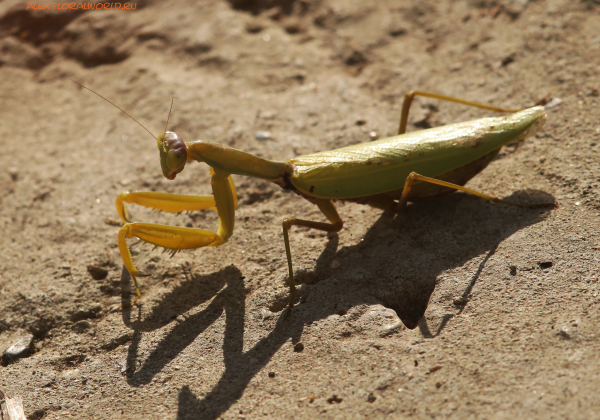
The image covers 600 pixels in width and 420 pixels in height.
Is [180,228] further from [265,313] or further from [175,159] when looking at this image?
[265,313]

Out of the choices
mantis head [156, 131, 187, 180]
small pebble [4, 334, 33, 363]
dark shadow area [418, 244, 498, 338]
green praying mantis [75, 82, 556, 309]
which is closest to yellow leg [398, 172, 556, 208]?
green praying mantis [75, 82, 556, 309]

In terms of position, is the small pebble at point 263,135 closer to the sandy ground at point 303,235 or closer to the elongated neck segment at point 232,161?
the sandy ground at point 303,235

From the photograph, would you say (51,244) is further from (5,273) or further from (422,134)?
(422,134)

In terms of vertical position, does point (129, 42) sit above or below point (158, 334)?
above

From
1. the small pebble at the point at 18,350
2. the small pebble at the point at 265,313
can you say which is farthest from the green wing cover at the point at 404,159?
the small pebble at the point at 18,350

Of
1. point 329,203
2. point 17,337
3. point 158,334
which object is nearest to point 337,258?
point 329,203

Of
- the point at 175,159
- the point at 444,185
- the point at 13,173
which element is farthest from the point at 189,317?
the point at 13,173

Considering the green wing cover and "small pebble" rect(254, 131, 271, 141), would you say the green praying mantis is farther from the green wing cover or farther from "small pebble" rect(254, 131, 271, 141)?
"small pebble" rect(254, 131, 271, 141)
